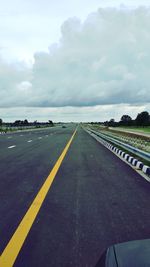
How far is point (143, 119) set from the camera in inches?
6737

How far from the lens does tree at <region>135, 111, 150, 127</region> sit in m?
167

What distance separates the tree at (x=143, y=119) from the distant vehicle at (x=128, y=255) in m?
164

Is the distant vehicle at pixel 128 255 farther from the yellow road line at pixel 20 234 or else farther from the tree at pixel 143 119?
the tree at pixel 143 119

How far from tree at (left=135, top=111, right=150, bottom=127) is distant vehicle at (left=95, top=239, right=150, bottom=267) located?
164m

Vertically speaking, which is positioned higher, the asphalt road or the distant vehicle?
the distant vehicle

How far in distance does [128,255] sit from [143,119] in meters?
173

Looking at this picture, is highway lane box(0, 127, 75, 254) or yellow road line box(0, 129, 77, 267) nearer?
yellow road line box(0, 129, 77, 267)

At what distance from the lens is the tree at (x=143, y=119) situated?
16652 centimetres

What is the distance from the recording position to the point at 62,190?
806cm

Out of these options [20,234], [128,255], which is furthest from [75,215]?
[128,255]

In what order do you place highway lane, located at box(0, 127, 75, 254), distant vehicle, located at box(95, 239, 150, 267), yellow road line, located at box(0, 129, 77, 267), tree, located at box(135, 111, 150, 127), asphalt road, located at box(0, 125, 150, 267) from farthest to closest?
tree, located at box(135, 111, 150, 127)
highway lane, located at box(0, 127, 75, 254)
asphalt road, located at box(0, 125, 150, 267)
yellow road line, located at box(0, 129, 77, 267)
distant vehicle, located at box(95, 239, 150, 267)

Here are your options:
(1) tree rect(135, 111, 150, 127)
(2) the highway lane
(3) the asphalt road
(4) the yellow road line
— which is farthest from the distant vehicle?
(1) tree rect(135, 111, 150, 127)

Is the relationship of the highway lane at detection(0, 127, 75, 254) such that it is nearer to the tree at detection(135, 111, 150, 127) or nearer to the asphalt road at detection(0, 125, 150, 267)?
the asphalt road at detection(0, 125, 150, 267)

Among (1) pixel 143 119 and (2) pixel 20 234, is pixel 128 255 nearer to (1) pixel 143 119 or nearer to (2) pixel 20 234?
(2) pixel 20 234
